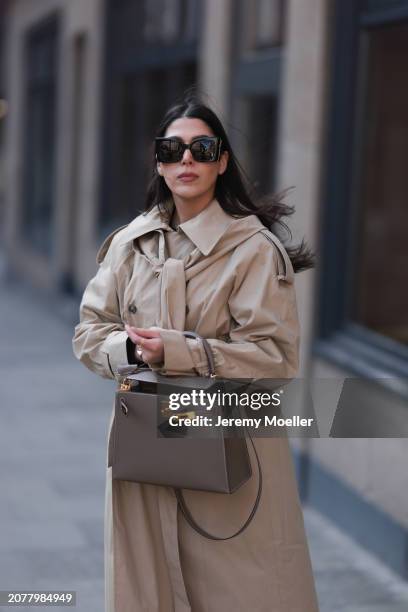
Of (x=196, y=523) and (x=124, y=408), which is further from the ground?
(x=124, y=408)

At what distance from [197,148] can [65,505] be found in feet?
11.9

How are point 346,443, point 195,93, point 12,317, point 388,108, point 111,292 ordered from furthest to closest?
point 12,317
point 388,108
point 346,443
point 195,93
point 111,292

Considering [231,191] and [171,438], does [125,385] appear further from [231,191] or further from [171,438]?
[231,191]

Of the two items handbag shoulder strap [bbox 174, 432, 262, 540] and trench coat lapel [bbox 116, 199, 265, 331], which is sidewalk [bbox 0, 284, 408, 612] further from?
trench coat lapel [bbox 116, 199, 265, 331]

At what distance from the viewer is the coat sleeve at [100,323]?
3.39m

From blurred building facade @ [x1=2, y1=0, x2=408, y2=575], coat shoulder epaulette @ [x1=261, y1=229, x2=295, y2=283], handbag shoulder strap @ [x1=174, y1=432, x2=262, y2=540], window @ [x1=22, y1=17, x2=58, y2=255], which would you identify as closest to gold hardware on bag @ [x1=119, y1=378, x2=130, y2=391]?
handbag shoulder strap @ [x1=174, y1=432, x2=262, y2=540]

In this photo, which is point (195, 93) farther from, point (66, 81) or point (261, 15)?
point (66, 81)

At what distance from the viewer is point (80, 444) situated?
7.93 meters

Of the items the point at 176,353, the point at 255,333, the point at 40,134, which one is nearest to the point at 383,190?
the point at 255,333

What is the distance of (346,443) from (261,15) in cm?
371

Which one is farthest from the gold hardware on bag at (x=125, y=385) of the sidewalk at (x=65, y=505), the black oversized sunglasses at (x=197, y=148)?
the sidewalk at (x=65, y=505)

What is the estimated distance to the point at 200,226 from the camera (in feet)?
10.9

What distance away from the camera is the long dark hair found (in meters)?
3.38

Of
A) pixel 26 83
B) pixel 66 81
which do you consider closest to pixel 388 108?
pixel 66 81
